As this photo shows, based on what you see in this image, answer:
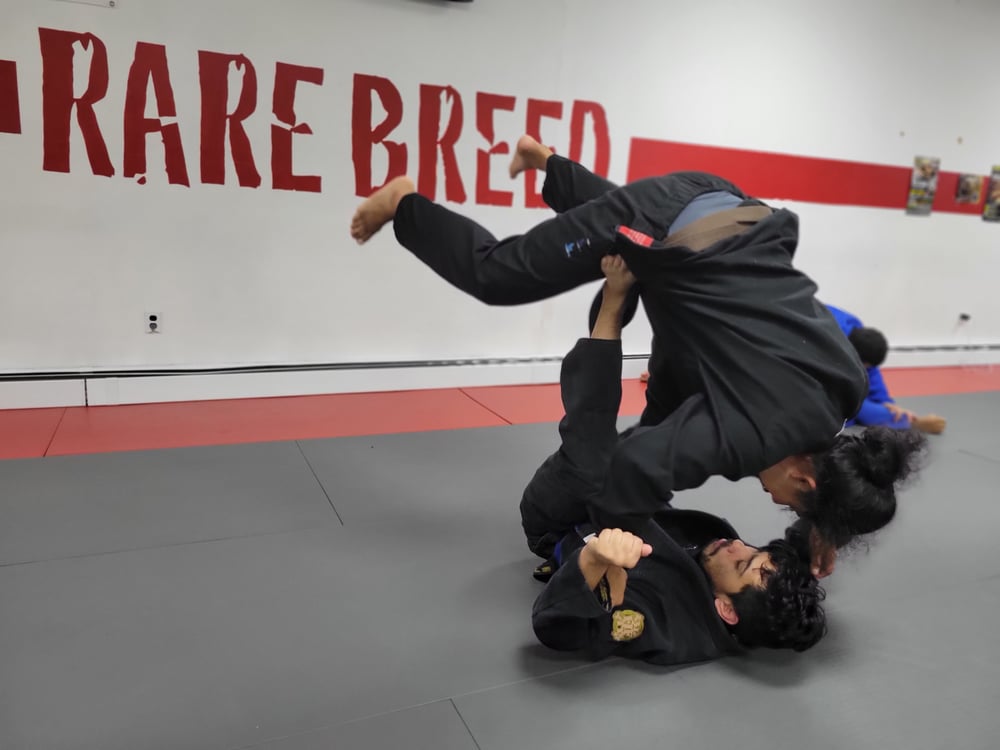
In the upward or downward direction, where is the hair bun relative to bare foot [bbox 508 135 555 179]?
downward

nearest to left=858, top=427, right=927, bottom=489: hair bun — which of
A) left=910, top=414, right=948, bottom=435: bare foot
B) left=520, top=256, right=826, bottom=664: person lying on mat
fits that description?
left=520, top=256, right=826, bottom=664: person lying on mat

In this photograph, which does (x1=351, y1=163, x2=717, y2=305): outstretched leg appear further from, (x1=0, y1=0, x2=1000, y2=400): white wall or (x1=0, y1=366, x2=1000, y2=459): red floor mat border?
(x1=0, y1=0, x2=1000, y2=400): white wall

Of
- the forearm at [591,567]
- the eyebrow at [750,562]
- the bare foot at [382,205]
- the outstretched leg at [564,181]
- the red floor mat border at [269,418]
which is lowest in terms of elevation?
the red floor mat border at [269,418]

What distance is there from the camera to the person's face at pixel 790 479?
6.26 feet

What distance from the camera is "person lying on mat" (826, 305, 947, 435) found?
3.83 metres

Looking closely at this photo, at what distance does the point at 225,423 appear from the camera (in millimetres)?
3506

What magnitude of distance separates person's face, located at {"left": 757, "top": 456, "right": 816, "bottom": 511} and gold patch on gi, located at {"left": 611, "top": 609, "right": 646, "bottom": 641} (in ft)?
1.63

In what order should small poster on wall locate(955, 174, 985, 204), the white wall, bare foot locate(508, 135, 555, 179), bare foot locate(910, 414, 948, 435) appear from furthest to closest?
small poster on wall locate(955, 174, 985, 204) → bare foot locate(910, 414, 948, 435) → the white wall → bare foot locate(508, 135, 555, 179)

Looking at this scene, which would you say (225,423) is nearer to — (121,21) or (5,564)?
(5,564)

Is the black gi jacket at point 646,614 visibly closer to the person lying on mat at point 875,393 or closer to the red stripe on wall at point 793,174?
the person lying on mat at point 875,393

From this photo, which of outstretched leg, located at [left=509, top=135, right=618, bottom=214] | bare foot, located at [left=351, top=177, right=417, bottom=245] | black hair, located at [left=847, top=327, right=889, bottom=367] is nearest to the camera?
bare foot, located at [left=351, top=177, right=417, bottom=245]

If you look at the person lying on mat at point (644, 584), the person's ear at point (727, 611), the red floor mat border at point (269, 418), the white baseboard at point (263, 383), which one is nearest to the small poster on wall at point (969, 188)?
the white baseboard at point (263, 383)

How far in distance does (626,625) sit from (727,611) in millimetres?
301

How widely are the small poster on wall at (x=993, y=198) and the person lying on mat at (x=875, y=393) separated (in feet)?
9.53
